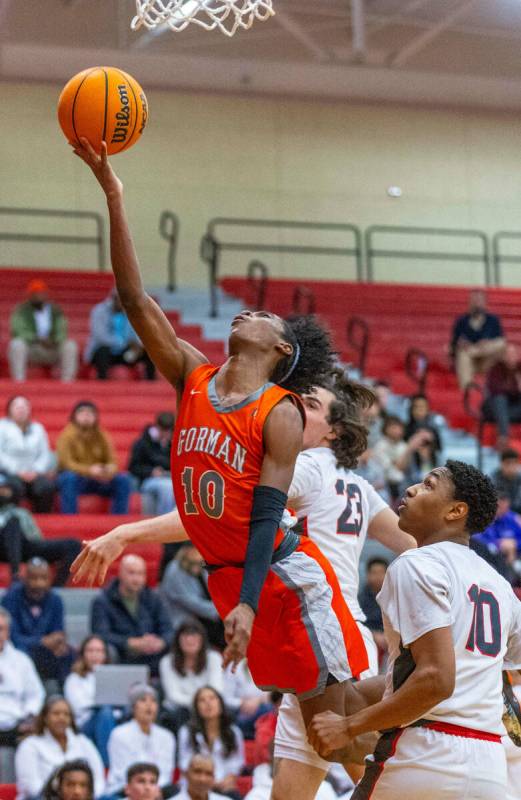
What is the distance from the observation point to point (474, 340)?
56.7ft

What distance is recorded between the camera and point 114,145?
4828 millimetres

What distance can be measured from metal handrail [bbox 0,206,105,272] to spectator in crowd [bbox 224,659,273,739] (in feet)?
32.0

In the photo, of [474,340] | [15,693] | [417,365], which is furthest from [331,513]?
[417,365]

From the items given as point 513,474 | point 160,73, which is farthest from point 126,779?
point 160,73

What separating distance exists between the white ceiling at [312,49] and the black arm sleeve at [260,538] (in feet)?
47.4

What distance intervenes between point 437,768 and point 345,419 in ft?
5.91

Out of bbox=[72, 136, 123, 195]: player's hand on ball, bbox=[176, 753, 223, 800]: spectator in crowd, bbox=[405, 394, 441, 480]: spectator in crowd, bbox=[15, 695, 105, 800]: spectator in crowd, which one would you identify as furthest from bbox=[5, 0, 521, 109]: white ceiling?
bbox=[72, 136, 123, 195]: player's hand on ball

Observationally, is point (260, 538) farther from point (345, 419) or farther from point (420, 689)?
point (345, 419)

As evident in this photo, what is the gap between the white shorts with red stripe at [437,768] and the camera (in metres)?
4.21

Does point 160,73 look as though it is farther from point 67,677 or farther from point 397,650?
point 397,650

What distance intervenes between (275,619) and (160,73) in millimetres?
15127

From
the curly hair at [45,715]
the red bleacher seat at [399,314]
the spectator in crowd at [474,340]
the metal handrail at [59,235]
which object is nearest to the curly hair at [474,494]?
the curly hair at [45,715]

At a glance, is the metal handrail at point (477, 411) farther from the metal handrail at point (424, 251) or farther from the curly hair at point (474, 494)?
the curly hair at point (474, 494)

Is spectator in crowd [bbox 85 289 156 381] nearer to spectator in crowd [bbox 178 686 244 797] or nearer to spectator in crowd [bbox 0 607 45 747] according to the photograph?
spectator in crowd [bbox 0 607 45 747]
